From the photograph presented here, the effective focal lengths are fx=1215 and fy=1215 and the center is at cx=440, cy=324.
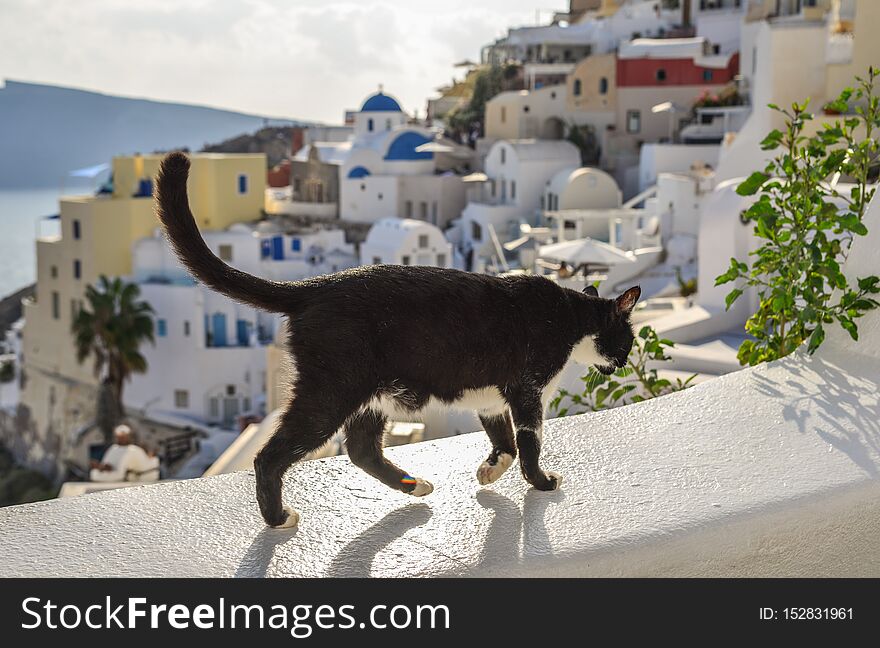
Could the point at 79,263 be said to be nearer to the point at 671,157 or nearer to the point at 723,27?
the point at 671,157

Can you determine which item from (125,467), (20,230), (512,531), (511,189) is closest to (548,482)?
(512,531)

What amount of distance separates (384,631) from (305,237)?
2900cm

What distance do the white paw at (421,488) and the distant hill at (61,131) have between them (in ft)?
368

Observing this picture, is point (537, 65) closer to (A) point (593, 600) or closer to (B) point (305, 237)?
(B) point (305, 237)

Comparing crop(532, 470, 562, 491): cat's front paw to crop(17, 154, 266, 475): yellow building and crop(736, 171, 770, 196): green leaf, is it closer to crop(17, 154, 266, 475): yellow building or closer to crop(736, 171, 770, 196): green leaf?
crop(736, 171, 770, 196): green leaf

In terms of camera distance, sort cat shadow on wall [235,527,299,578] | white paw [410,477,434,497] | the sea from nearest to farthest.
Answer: cat shadow on wall [235,527,299,578], white paw [410,477,434,497], the sea

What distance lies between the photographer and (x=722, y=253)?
29.8 ft

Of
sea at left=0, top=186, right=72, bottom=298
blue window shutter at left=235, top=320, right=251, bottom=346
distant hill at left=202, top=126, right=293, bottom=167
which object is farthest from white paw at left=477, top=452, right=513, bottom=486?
sea at left=0, top=186, right=72, bottom=298

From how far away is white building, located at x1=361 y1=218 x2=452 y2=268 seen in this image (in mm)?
27919

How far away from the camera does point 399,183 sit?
35.3 metres

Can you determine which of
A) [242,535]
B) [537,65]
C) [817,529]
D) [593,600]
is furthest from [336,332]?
[537,65]

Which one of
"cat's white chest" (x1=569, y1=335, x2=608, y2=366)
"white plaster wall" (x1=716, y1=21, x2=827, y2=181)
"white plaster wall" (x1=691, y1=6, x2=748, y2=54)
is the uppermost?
"white plaster wall" (x1=691, y1=6, x2=748, y2=54)

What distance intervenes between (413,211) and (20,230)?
358 ft

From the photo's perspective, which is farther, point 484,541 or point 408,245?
point 408,245
